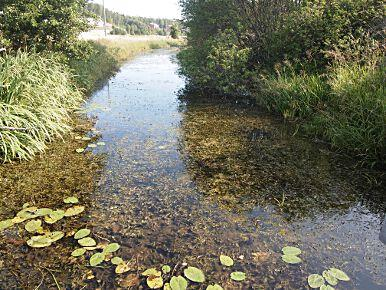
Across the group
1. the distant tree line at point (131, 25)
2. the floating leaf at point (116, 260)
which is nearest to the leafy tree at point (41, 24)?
the floating leaf at point (116, 260)

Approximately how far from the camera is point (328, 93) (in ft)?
20.5

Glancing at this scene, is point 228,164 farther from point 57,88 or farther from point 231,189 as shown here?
point 57,88

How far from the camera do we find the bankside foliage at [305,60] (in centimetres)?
511

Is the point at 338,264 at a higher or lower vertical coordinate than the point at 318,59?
lower

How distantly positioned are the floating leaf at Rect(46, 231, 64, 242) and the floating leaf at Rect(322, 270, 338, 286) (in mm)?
2237

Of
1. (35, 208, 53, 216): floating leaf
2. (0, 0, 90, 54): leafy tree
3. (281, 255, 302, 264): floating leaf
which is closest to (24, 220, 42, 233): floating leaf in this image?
(35, 208, 53, 216): floating leaf

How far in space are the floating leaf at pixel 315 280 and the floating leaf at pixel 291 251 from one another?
0.88 feet

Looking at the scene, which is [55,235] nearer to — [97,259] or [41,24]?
[97,259]

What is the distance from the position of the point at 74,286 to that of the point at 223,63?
23.7ft

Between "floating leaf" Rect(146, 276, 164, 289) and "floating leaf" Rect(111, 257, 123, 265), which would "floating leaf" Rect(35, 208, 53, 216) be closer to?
"floating leaf" Rect(111, 257, 123, 265)

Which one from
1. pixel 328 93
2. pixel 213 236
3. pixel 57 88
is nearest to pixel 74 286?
pixel 213 236

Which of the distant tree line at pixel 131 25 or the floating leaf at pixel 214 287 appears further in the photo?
the distant tree line at pixel 131 25

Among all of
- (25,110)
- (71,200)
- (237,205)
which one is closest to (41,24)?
(25,110)

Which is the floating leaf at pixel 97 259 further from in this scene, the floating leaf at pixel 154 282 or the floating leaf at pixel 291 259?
the floating leaf at pixel 291 259
